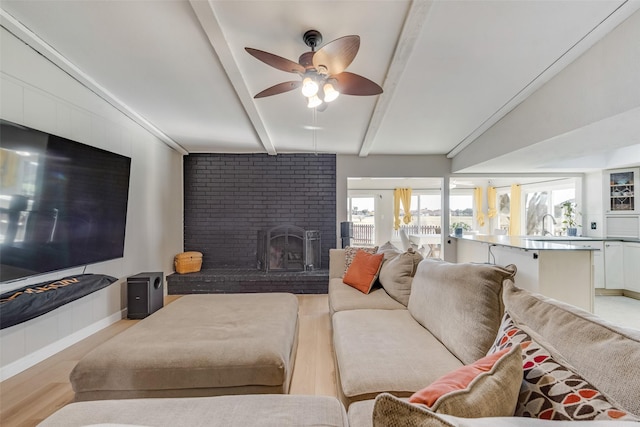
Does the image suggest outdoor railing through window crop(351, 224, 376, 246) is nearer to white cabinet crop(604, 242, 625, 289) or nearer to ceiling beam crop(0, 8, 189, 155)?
white cabinet crop(604, 242, 625, 289)

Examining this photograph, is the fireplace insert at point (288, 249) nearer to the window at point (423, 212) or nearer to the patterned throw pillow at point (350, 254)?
the patterned throw pillow at point (350, 254)

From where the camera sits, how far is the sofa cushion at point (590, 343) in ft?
2.06

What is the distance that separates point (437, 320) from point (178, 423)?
1.37 metres

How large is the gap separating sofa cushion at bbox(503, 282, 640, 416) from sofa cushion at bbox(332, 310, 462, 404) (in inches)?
19.6

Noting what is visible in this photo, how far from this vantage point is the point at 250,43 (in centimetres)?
217

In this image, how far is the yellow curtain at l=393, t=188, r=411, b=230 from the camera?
Result: 799 centimetres

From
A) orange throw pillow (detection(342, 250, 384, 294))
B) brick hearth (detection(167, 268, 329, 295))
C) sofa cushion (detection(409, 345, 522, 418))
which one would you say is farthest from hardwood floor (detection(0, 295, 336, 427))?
brick hearth (detection(167, 268, 329, 295))

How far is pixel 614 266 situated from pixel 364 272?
4.21 metres

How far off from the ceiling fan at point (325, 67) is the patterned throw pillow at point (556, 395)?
1692 millimetres

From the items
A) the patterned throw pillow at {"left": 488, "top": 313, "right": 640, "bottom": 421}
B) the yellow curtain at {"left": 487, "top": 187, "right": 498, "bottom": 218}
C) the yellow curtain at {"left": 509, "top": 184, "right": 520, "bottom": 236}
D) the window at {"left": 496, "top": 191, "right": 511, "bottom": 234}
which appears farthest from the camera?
the yellow curtain at {"left": 487, "top": 187, "right": 498, "bottom": 218}

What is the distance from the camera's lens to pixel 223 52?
2207 millimetres

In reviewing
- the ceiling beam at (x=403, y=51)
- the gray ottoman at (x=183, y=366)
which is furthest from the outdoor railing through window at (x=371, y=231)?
the gray ottoman at (x=183, y=366)

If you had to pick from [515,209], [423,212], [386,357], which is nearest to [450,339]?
[386,357]

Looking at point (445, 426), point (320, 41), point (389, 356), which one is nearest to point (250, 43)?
point (320, 41)
